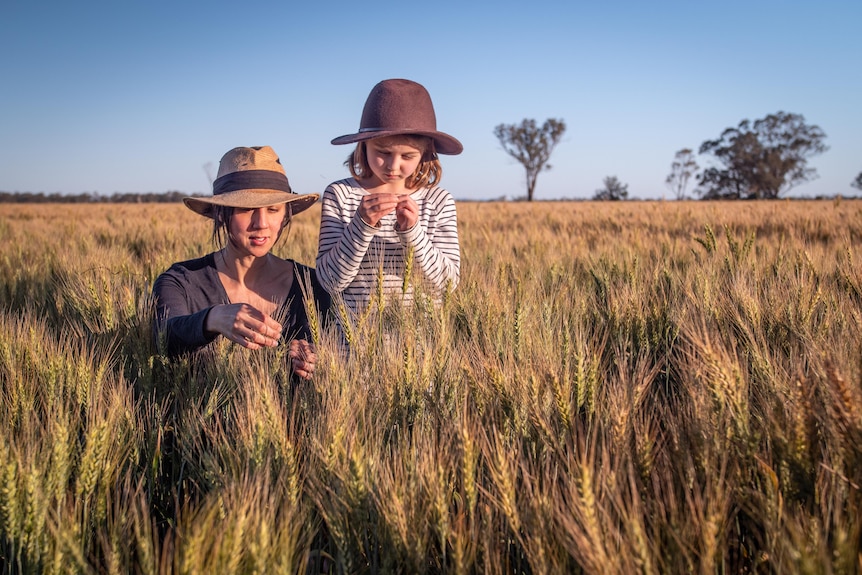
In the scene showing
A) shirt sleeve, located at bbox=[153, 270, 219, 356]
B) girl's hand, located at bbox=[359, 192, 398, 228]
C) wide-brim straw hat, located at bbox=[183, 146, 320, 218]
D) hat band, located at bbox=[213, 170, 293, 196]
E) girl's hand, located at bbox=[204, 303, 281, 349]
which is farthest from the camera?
hat band, located at bbox=[213, 170, 293, 196]

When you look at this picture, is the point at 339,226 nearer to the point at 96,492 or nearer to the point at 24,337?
the point at 24,337

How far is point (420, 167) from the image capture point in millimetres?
2668

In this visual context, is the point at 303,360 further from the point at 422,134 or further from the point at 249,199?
the point at 422,134

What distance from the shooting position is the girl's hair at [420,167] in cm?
263

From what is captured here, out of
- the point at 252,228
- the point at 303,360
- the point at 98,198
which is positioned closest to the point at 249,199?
the point at 252,228

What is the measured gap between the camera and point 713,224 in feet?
22.1

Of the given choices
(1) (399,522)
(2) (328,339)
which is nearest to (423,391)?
(2) (328,339)

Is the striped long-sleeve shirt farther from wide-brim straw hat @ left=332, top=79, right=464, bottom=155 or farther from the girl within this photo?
wide-brim straw hat @ left=332, top=79, right=464, bottom=155

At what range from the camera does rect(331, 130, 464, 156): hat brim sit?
2344 mm

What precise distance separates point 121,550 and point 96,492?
20 cm

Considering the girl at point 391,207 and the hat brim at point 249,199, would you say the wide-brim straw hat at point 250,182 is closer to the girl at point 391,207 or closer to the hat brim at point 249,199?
the hat brim at point 249,199

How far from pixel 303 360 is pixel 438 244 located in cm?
89

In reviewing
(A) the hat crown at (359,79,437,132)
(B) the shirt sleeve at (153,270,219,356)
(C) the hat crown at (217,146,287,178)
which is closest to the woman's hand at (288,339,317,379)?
(B) the shirt sleeve at (153,270,219,356)

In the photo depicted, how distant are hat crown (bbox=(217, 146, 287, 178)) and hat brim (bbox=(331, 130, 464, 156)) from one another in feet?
0.90
